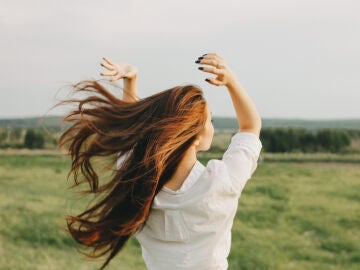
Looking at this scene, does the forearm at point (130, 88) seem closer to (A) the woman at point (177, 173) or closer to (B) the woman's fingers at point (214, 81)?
(A) the woman at point (177, 173)

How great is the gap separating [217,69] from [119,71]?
612 mm

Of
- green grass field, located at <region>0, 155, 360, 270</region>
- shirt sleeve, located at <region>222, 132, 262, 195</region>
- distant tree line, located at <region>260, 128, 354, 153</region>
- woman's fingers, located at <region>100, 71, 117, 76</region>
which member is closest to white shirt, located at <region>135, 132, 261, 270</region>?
shirt sleeve, located at <region>222, 132, 262, 195</region>

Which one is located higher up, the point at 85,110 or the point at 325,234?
the point at 85,110

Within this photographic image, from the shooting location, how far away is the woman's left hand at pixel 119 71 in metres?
2.39

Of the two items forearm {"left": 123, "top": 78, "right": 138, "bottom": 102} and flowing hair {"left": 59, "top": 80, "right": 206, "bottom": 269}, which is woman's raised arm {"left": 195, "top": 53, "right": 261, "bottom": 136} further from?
forearm {"left": 123, "top": 78, "right": 138, "bottom": 102}

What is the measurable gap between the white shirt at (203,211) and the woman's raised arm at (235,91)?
0.16 feet

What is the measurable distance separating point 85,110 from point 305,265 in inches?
210

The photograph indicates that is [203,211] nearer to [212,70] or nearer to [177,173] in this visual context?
[177,173]

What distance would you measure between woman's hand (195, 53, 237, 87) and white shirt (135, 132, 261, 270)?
0.73 feet

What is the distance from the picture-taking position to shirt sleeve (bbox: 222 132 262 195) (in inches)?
79.6

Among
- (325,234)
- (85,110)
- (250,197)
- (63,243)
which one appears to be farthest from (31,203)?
(85,110)

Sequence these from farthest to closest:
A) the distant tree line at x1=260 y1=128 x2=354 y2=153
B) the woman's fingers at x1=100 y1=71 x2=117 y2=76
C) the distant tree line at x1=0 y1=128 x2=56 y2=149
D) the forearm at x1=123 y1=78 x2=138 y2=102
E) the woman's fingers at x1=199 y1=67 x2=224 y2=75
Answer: the distant tree line at x1=0 y1=128 x2=56 y2=149 < the distant tree line at x1=260 y1=128 x2=354 y2=153 < the forearm at x1=123 y1=78 x2=138 y2=102 < the woman's fingers at x1=100 y1=71 x2=117 y2=76 < the woman's fingers at x1=199 y1=67 x2=224 y2=75

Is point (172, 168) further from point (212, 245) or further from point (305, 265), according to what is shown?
point (305, 265)

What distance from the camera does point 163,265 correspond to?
210cm
